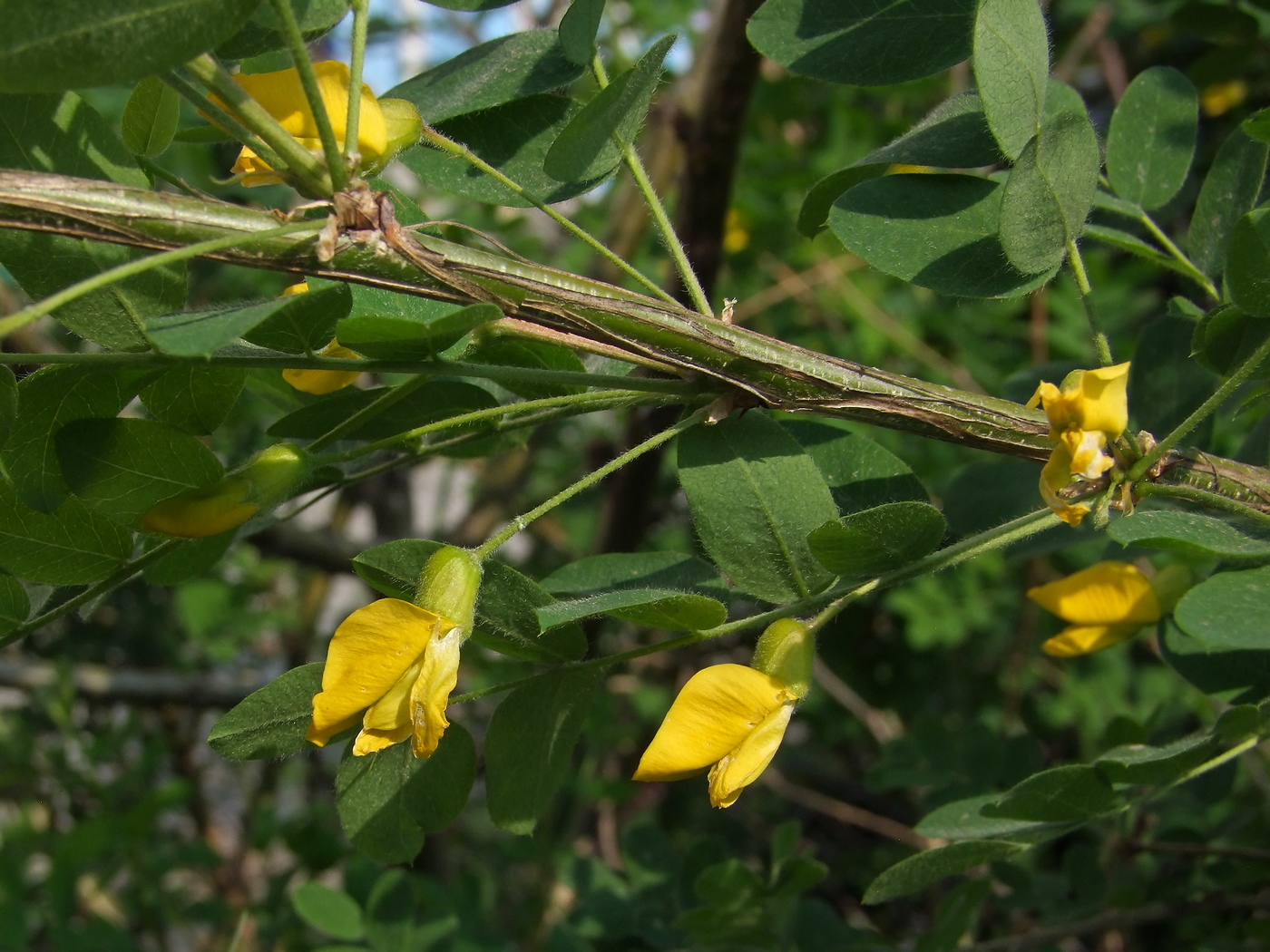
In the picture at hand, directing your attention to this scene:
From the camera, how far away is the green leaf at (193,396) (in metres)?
0.69

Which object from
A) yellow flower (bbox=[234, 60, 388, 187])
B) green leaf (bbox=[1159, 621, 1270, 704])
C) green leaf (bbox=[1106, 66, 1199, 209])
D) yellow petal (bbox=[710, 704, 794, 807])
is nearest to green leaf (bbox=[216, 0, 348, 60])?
yellow flower (bbox=[234, 60, 388, 187])

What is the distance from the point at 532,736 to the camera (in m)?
0.71

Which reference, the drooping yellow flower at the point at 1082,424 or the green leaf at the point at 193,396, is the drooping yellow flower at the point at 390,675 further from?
the drooping yellow flower at the point at 1082,424

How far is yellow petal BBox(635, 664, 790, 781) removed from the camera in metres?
0.59

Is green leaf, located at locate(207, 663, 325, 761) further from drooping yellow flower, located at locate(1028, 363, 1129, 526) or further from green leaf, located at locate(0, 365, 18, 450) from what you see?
drooping yellow flower, located at locate(1028, 363, 1129, 526)

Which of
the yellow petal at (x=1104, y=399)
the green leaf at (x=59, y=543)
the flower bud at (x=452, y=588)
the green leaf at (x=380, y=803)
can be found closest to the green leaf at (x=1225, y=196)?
the yellow petal at (x=1104, y=399)

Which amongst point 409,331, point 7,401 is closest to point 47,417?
point 7,401

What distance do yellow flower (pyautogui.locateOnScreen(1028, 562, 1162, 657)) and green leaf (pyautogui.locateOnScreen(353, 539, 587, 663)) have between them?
0.39 metres

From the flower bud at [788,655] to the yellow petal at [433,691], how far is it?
0.19 metres

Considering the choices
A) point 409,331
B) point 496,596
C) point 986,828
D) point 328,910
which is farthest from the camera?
point 328,910

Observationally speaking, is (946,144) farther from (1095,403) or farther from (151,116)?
(151,116)

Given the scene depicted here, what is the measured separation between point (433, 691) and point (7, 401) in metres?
0.29

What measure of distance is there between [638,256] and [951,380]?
69cm

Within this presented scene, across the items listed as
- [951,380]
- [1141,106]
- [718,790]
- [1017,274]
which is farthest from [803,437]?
[951,380]
